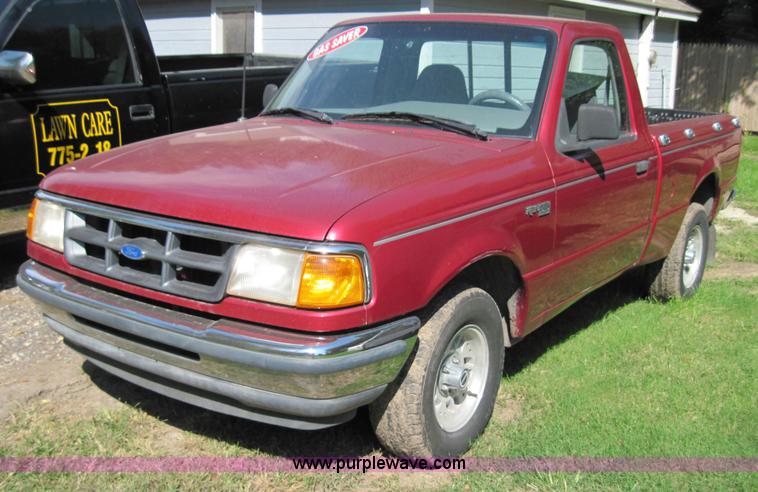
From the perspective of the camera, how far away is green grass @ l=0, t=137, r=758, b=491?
3.40 metres

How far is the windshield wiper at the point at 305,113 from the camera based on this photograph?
4211 mm

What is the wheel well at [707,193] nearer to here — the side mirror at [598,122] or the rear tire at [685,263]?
the rear tire at [685,263]

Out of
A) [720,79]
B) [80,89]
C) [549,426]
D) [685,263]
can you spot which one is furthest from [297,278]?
[720,79]

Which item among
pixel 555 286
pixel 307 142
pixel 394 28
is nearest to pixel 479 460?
pixel 555 286

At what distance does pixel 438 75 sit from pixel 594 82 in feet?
3.37

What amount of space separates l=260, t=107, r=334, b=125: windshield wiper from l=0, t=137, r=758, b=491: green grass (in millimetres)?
1578

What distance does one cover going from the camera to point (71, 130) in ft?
16.8

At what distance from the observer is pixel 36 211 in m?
3.57

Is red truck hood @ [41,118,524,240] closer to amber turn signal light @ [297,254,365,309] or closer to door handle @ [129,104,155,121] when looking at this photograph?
amber turn signal light @ [297,254,365,309]

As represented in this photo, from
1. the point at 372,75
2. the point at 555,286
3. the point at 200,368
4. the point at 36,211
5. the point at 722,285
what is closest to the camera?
the point at 200,368

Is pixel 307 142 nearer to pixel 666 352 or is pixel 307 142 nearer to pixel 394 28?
pixel 394 28

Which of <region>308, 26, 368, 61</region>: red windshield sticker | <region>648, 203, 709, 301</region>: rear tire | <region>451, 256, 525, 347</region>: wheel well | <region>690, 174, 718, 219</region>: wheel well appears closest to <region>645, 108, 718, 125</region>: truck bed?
<region>690, 174, 718, 219</region>: wheel well

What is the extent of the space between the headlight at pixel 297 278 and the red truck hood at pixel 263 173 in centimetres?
9

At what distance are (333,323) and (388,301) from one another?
242 mm
